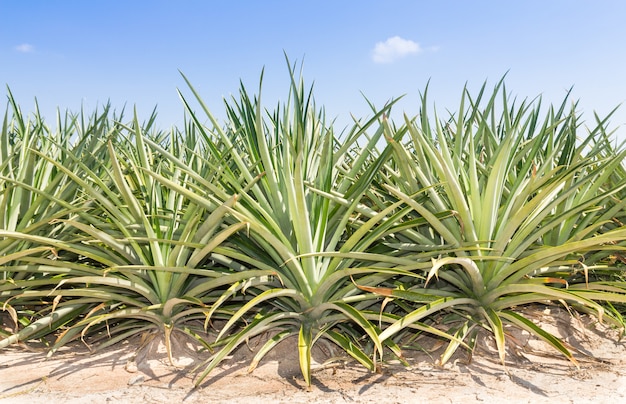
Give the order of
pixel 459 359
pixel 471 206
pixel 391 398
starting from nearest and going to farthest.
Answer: pixel 391 398
pixel 459 359
pixel 471 206

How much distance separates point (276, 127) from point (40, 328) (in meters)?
1.44

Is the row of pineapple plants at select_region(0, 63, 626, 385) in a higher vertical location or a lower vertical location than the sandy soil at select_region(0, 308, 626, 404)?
higher

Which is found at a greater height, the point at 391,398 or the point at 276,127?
the point at 276,127

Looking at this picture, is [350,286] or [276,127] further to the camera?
[276,127]

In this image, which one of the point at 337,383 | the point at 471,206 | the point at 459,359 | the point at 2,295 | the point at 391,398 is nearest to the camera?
the point at 391,398

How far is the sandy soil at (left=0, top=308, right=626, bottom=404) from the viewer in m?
2.02

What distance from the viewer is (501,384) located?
2104 millimetres

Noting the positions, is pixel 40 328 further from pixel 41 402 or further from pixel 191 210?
pixel 191 210

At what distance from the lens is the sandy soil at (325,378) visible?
2.02 metres

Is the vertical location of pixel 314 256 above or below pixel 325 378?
above

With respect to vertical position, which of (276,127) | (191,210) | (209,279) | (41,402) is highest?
(276,127)

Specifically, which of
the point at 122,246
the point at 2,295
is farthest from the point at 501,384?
the point at 2,295

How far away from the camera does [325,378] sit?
2176 mm

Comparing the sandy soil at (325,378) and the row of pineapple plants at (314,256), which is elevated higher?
the row of pineapple plants at (314,256)
